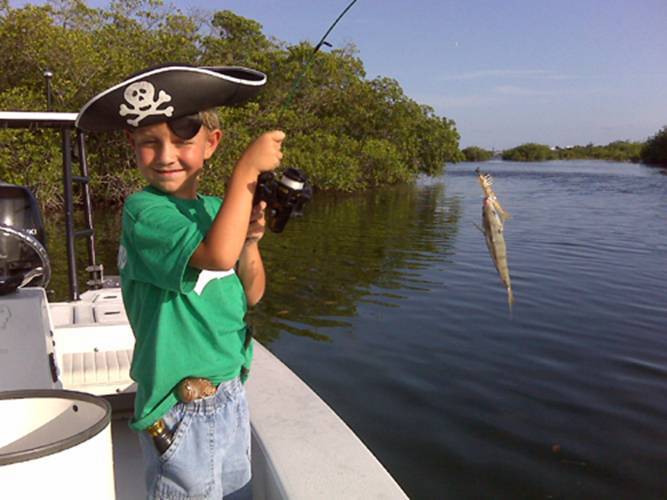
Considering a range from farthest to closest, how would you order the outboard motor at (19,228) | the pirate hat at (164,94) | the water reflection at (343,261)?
the water reflection at (343,261)
the outboard motor at (19,228)
the pirate hat at (164,94)

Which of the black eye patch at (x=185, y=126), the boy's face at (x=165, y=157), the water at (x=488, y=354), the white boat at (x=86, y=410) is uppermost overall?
the black eye patch at (x=185, y=126)

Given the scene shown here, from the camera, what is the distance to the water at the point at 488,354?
5137 mm

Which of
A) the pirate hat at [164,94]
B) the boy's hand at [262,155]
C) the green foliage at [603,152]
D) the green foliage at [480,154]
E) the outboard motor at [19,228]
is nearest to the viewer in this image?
the boy's hand at [262,155]

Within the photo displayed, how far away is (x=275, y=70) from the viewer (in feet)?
100

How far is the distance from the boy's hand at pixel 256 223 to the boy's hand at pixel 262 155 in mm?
143

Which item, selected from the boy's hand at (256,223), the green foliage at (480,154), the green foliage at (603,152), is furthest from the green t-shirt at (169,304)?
the green foliage at (603,152)

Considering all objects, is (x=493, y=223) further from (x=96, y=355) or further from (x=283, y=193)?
(x=96, y=355)

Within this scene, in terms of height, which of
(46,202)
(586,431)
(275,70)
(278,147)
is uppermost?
(275,70)

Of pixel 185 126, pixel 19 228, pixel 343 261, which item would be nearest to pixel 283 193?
pixel 185 126

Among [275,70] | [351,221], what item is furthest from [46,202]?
[275,70]

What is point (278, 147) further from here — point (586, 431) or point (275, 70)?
point (275, 70)

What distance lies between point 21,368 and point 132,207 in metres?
1.49

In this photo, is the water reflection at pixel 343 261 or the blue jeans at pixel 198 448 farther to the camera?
the water reflection at pixel 343 261

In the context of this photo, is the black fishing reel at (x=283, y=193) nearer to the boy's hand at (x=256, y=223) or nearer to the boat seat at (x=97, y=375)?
the boy's hand at (x=256, y=223)
